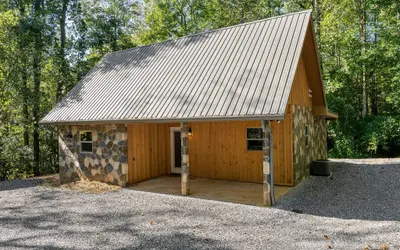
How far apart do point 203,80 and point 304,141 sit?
4175 millimetres

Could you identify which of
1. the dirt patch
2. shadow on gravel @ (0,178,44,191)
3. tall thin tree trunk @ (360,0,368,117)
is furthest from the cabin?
tall thin tree trunk @ (360,0,368,117)

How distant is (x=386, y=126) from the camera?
15.6 m

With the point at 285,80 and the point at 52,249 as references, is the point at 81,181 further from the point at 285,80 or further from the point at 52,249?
the point at 285,80

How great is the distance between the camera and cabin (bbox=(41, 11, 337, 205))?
7812 mm

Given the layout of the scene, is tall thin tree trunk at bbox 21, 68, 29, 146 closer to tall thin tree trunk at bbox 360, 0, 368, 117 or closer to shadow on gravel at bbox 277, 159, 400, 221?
shadow on gravel at bbox 277, 159, 400, 221

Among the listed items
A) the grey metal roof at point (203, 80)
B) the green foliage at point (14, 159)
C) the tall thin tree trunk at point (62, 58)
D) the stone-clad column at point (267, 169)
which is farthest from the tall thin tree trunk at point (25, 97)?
the stone-clad column at point (267, 169)

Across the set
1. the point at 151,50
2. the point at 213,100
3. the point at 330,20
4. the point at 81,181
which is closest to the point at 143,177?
the point at 81,181

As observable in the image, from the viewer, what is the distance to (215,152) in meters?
10.4

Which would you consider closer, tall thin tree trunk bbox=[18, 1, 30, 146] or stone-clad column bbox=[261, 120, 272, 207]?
stone-clad column bbox=[261, 120, 272, 207]

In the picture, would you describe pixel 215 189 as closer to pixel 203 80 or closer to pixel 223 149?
pixel 223 149

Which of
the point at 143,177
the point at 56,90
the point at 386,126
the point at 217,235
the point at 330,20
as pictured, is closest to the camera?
the point at 217,235

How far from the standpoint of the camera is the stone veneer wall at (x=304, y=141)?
9.15 meters

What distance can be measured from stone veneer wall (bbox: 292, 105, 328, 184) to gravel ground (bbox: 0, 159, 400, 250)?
74 centimetres

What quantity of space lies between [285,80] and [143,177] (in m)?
6.05
